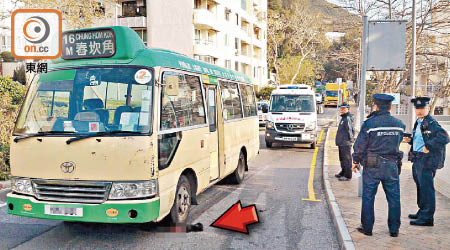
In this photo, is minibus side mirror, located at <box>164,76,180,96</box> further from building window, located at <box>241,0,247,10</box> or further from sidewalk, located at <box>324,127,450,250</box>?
building window, located at <box>241,0,247,10</box>

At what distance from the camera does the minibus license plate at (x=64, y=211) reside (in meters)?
4.83

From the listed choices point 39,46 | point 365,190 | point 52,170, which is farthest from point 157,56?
point 39,46

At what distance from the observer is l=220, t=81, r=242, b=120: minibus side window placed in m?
8.37

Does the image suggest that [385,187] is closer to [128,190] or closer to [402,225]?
[402,225]

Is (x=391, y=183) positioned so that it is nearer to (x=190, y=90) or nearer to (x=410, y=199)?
(x=410, y=199)

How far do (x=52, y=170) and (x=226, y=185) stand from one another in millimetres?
5040

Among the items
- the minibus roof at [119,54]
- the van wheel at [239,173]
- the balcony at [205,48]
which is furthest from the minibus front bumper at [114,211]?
the balcony at [205,48]

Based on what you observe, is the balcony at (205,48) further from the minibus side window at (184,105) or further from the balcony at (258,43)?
the minibus side window at (184,105)

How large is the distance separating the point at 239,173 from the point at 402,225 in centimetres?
425

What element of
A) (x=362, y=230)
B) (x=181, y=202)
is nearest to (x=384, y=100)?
(x=362, y=230)
